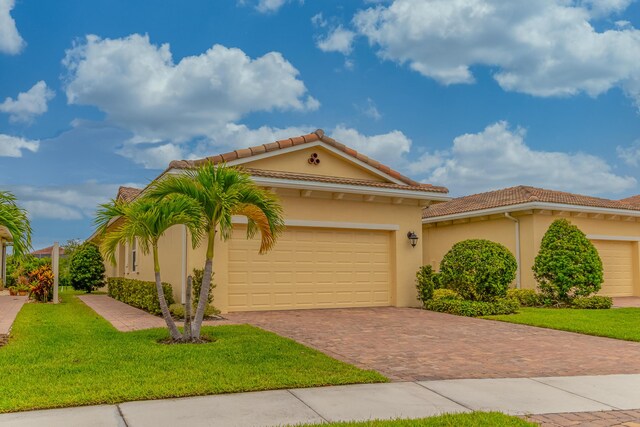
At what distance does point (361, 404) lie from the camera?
5516 millimetres

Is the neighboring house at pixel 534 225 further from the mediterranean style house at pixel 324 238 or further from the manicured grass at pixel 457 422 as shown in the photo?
the manicured grass at pixel 457 422

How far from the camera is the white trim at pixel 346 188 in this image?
1381cm

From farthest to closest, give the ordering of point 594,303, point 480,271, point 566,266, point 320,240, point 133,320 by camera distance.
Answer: point 566,266
point 594,303
point 320,240
point 480,271
point 133,320

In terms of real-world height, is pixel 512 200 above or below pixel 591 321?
above

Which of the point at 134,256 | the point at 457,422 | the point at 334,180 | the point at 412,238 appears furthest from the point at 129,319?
the point at 457,422

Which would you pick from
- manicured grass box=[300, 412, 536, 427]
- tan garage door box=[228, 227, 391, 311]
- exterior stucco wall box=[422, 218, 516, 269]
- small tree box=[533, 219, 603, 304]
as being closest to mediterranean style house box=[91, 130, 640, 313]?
tan garage door box=[228, 227, 391, 311]

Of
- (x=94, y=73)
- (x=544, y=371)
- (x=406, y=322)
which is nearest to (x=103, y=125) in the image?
(x=94, y=73)

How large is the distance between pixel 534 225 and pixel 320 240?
849 centimetres

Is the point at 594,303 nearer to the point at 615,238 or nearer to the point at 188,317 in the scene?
the point at 615,238

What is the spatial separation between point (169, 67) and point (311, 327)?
29.8ft

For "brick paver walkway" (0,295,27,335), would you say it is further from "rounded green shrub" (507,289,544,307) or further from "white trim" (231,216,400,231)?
"rounded green shrub" (507,289,544,307)

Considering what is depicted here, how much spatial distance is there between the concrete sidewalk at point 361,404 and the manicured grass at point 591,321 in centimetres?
482

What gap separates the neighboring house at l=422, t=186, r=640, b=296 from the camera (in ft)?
62.7

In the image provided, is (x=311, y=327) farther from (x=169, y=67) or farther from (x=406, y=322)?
(x=169, y=67)
